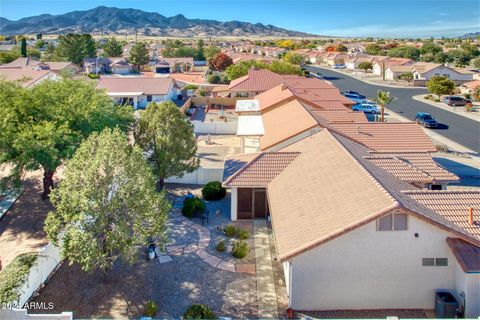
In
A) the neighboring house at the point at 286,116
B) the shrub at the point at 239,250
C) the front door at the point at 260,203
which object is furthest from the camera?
the neighboring house at the point at 286,116

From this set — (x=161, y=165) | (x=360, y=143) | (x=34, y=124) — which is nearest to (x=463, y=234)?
(x=360, y=143)

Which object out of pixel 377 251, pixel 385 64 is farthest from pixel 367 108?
pixel 385 64

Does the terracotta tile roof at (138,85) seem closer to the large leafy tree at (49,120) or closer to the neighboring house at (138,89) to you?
the neighboring house at (138,89)

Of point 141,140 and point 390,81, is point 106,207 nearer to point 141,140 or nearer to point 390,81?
point 141,140

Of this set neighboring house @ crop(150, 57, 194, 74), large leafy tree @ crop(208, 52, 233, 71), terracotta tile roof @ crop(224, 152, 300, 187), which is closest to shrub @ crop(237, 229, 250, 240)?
terracotta tile roof @ crop(224, 152, 300, 187)

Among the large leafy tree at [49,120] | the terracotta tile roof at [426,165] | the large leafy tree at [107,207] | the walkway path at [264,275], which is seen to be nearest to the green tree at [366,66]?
the terracotta tile roof at [426,165]
